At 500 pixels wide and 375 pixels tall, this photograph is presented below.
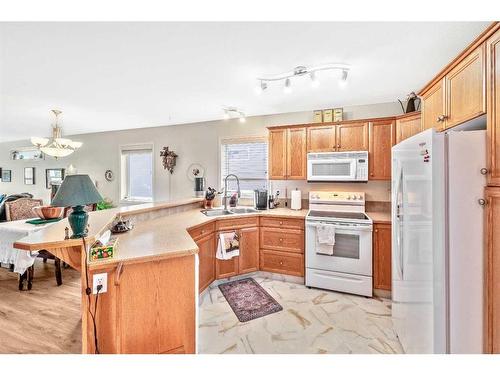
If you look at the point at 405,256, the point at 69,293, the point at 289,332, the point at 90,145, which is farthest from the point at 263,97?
the point at 90,145

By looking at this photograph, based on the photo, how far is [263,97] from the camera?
9.71 feet

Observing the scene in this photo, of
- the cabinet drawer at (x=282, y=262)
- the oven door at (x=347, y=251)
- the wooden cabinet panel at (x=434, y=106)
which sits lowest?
the cabinet drawer at (x=282, y=262)

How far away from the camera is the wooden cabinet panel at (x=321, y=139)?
308 centimetres

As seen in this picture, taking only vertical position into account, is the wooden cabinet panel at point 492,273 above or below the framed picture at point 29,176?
below

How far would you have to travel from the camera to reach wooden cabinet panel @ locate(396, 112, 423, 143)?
2.52 m

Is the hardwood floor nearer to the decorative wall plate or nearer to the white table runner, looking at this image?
the white table runner

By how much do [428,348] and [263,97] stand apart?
283 centimetres

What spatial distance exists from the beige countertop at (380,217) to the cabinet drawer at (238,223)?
1.46 meters

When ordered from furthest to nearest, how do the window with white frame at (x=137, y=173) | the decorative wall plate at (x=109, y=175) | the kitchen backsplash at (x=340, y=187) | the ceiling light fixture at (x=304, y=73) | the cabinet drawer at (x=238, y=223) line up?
the decorative wall plate at (x=109, y=175), the window with white frame at (x=137, y=173), the kitchen backsplash at (x=340, y=187), the cabinet drawer at (x=238, y=223), the ceiling light fixture at (x=304, y=73)

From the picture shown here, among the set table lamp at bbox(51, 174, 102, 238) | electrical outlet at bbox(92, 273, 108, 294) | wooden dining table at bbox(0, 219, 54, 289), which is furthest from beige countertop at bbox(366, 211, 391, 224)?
wooden dining table at bbox(0, 219, 54, 289)

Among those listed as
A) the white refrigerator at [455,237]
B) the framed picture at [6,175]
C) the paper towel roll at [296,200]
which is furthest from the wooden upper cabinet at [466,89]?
the framed picture at [6,175]

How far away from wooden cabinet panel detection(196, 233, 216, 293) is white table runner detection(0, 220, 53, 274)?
202cm

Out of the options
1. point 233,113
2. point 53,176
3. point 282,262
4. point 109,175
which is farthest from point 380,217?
point 53,176

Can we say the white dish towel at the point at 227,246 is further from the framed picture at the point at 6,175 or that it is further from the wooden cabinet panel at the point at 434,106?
the framed picture at the point at 6,175
